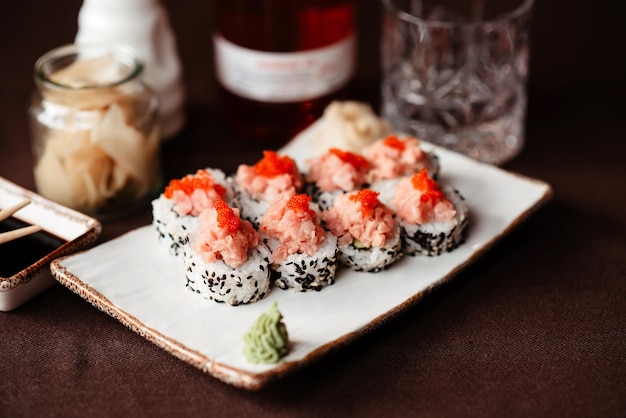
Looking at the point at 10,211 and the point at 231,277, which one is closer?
the point at 231,277

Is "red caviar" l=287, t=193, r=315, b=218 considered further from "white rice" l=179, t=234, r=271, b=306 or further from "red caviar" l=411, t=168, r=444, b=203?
"red caviar" l=411, t=168, r=444, b=203

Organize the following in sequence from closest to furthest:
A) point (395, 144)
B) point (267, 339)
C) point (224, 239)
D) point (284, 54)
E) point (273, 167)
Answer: point (267, 339), point (224, 239), point (273, 167), point (395, 144), point (284, 54)

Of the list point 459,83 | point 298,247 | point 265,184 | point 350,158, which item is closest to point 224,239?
point 298,247

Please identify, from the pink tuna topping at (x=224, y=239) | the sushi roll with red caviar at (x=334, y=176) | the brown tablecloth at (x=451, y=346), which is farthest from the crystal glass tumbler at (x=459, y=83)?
the pink tuna topping at (x=224, y=239)

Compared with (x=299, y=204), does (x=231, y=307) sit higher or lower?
lower

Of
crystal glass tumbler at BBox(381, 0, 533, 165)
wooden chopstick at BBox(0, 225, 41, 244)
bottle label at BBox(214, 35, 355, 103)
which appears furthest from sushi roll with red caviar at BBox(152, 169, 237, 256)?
crystal glass tumbler at BBox(381, 0, 533, 165)

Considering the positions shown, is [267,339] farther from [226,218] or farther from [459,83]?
[459,83]

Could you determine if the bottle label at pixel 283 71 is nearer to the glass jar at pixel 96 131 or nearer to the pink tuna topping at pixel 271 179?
the glass jar at pixel 96 131

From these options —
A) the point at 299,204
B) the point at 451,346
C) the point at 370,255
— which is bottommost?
the point at 451,346
